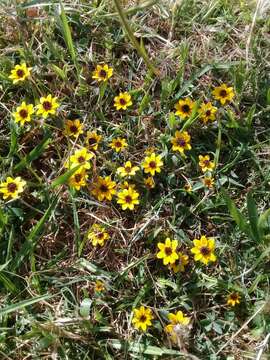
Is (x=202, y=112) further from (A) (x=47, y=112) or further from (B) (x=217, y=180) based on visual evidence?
(A) (x=47, y=112)

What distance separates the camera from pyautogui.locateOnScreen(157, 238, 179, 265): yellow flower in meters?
2.06

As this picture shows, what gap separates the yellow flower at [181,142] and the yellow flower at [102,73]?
0.42 meters

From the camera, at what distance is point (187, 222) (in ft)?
7.37

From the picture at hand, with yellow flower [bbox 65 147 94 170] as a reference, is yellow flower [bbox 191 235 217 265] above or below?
below

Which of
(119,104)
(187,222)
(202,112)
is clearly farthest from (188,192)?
(119,104)

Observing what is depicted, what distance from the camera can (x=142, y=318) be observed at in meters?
2.01

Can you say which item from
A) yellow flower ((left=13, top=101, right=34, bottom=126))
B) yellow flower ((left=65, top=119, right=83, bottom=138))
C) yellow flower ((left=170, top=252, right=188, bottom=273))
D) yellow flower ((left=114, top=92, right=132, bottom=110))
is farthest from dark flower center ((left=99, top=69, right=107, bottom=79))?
yellow flower ((left=170, top=252, right=188, bottom=273))

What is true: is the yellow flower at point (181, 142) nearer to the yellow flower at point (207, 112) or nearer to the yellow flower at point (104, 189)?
the yellow flower at point (207, 112)

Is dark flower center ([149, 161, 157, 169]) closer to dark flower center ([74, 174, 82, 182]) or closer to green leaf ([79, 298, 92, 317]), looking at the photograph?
dark flower center ([74, 174, 82, 182])

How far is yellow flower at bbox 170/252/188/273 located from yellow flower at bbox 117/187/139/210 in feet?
0.93

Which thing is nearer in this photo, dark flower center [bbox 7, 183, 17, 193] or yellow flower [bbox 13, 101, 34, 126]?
dark flower center [bbox 7, 183, 17, 193]

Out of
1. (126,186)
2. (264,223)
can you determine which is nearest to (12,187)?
(126,186)

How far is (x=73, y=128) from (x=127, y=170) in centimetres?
32

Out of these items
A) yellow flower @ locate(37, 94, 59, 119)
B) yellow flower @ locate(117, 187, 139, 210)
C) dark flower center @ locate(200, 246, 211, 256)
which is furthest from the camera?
yellow flower @ locate(37, 94, 59, 119)
